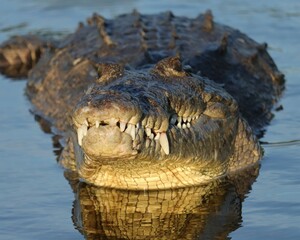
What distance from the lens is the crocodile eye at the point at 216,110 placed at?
7844 millimetres

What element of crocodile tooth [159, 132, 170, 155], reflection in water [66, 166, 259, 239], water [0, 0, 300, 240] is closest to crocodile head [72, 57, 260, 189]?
crocodile tooth [159, 132, 170, 155]

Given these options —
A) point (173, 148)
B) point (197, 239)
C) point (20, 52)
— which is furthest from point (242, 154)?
point (20, 52)

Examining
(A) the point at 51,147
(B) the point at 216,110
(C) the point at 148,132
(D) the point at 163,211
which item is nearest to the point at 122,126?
(C) the point at 148,132

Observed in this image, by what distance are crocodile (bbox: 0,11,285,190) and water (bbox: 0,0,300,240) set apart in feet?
0.67

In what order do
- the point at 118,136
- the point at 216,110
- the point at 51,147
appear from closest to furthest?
1. the point at 118,136
2. the point at 216,110
3. the point at 51,147

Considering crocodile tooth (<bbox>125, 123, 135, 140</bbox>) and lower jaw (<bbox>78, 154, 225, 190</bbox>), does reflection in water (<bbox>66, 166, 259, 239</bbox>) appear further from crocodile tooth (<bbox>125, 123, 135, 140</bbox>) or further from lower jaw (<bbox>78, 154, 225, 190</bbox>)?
crocodile tooth (<bbox>125, 123, 135, 140</bbox>)

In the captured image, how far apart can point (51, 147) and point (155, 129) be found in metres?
2.41

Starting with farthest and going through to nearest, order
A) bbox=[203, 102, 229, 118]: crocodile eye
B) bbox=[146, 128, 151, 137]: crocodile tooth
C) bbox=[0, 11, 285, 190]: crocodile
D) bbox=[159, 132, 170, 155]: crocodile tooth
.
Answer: bbox=[203, 102, 229, 118]: crocodile eye → bbox=[159, 132, 170, 155]: crocodile tooth → bbox=[146, 128, 151, 137]: crocodile tooth → bbox=[0, 11, 285, 190]: crocodile

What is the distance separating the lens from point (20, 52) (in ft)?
40.5

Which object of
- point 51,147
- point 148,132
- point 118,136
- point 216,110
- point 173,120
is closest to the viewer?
point 118,136

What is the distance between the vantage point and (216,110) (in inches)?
311

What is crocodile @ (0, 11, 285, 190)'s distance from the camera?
22.7ft

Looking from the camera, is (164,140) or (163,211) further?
(163,211)

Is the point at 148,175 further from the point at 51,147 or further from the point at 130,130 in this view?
the point at 51,147
